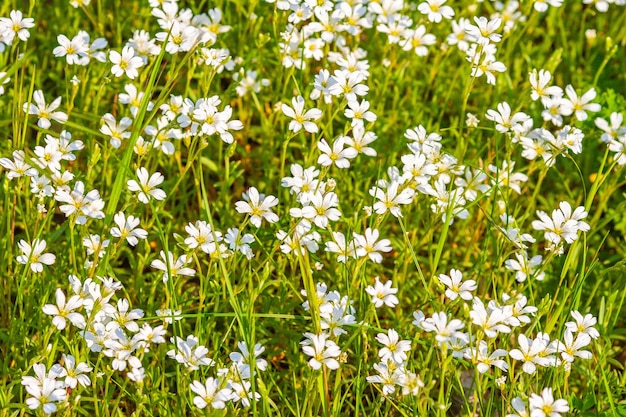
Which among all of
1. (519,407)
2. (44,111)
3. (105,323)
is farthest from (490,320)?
(44,111)

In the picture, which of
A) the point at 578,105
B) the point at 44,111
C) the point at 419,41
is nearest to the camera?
the point at 44,111

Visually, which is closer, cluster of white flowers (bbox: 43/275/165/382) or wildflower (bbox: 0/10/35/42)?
cluster of white flowers (bbox: 43/275/165/382)

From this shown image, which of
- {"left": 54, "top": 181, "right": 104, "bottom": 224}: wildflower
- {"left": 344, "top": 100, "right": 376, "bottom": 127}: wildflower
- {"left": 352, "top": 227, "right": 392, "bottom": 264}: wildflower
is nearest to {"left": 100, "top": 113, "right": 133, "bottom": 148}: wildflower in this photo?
{"left": 54, "top": 181, "right": 104, "bottom": 224}: wildflower

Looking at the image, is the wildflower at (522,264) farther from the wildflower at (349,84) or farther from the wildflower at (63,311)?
the wildflower at (63,311)

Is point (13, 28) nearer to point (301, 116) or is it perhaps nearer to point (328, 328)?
point (301, 116)

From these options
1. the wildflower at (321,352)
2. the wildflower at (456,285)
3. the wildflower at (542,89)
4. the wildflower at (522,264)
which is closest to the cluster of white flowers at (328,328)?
the wildflower at (321,352)

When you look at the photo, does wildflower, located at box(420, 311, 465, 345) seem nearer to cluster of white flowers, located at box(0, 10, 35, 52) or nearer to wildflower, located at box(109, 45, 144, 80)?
wildflower, located at box(109, 45, 144, 80)
